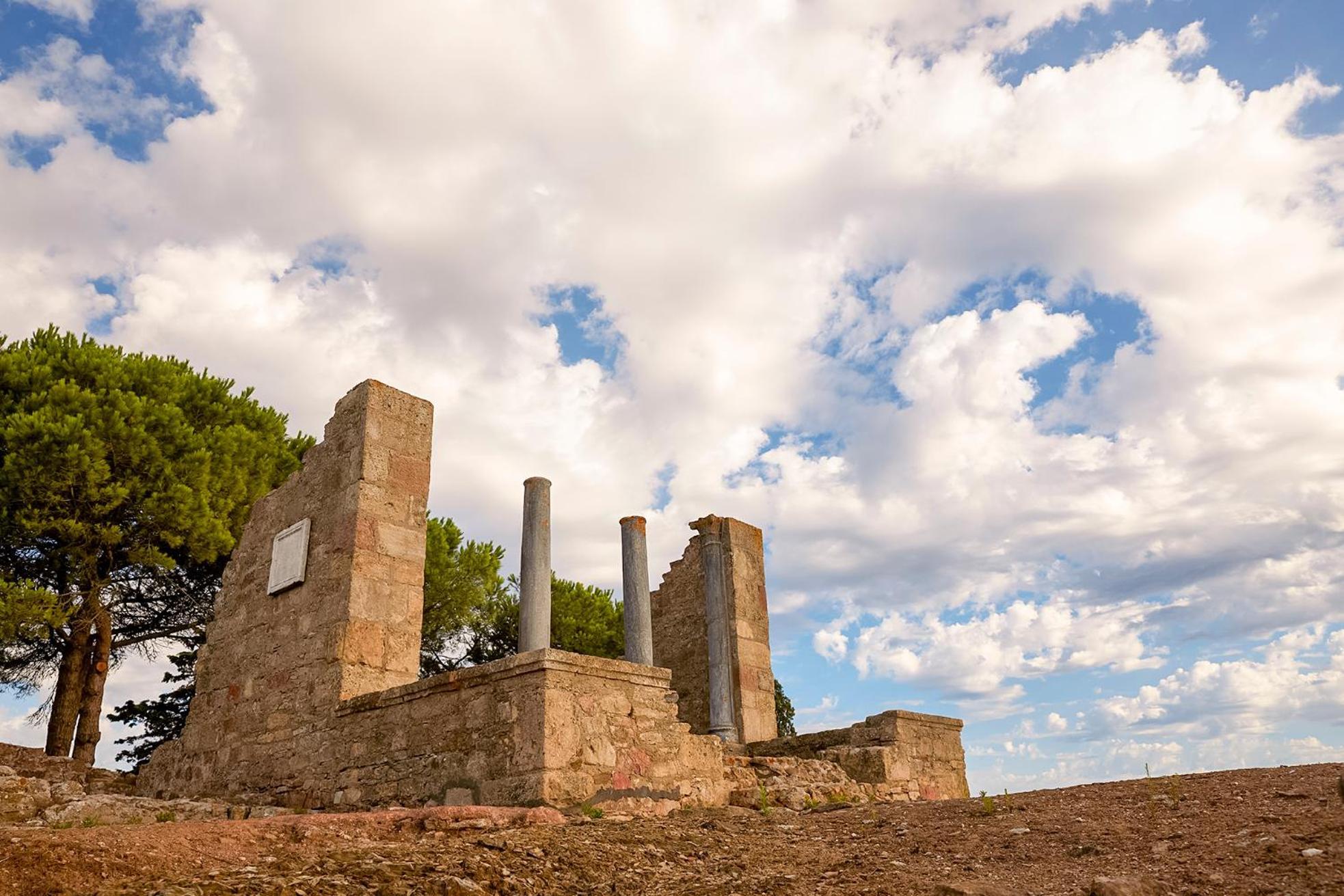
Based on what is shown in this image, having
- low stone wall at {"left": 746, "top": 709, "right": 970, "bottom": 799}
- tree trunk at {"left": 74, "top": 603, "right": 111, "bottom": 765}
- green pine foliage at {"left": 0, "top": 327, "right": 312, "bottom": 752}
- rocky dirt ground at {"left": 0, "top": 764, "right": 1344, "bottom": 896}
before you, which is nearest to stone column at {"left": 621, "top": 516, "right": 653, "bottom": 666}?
low stone wall at {"left": 746, "top": 709, "right": 970, "bottom": 799}

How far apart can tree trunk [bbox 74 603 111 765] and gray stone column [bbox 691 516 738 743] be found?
9.48 meters

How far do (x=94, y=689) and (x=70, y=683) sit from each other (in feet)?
1.19

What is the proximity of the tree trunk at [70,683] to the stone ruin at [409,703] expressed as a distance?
4.30m

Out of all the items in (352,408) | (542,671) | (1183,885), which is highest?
(352,408)

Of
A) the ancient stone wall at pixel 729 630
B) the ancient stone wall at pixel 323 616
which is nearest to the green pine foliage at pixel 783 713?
the ancient stone wall at pixel 729 630

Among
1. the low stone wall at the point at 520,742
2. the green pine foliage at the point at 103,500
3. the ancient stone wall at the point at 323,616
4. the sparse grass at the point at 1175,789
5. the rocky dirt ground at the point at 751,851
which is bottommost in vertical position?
the rocky dirt ground at the point at 751,851

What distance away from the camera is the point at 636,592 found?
12781 mm

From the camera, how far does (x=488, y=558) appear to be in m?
20.1

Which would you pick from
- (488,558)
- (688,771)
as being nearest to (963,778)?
(688,771)

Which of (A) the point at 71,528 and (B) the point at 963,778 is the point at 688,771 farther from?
(A) the point at 71,528

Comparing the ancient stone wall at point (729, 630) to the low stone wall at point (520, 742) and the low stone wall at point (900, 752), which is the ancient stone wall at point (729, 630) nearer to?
the low stone wall at point (900, 752)

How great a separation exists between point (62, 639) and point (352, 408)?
362 inches

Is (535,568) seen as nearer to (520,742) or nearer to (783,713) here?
(520,742)

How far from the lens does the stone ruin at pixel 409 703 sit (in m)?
7.11
